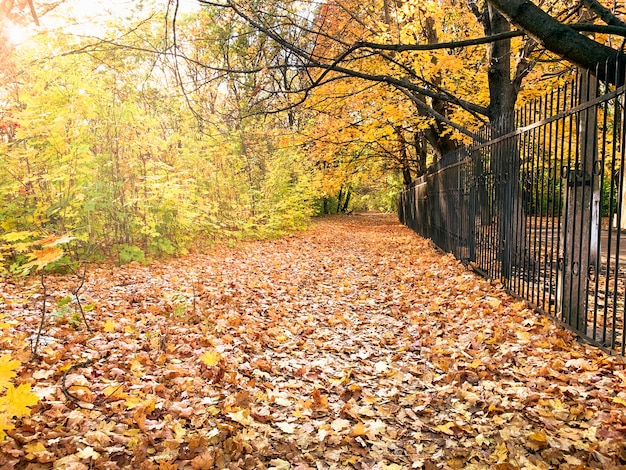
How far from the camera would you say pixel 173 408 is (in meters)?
3.06

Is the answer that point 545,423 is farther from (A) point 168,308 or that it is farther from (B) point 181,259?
(B) point 181,259

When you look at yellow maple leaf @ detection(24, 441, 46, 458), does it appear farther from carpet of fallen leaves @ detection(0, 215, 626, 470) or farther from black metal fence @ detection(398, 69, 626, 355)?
black metal fence @ detection(398, 69, 626, 355)

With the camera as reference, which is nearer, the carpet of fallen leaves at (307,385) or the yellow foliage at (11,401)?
the yellow foliage at (11,401)

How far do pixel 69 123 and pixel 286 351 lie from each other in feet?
20.0

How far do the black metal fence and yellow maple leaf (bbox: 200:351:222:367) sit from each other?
3.20 metres

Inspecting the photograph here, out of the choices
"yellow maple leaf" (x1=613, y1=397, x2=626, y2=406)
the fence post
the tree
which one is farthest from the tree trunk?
"yellow maple leaf" (x1=613, y1=397, x2=626, y2=406)

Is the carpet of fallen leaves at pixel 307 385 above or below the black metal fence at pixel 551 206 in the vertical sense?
below

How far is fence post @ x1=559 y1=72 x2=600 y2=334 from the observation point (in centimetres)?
405

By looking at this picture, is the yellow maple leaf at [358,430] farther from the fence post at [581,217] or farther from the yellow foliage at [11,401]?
the fence post at [581,217]

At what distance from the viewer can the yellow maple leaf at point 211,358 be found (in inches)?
150

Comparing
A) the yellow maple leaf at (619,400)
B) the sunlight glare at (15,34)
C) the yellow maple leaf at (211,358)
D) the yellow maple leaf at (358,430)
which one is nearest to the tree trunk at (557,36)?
the yellow maple leaf at (619,400)

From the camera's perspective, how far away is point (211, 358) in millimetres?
3855

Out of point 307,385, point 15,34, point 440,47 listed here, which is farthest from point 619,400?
point 15,34

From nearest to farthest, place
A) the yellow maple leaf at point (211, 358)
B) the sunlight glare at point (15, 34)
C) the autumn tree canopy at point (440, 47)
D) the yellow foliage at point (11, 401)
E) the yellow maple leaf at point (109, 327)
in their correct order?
the yellow foliage at point (11, 401), the yellow maple leaf at point (211, 358), the autumn tree canopy at point (440, 47), the yellow maple leaf at point (109, 327), the sunlight glare at point (15, 34)
